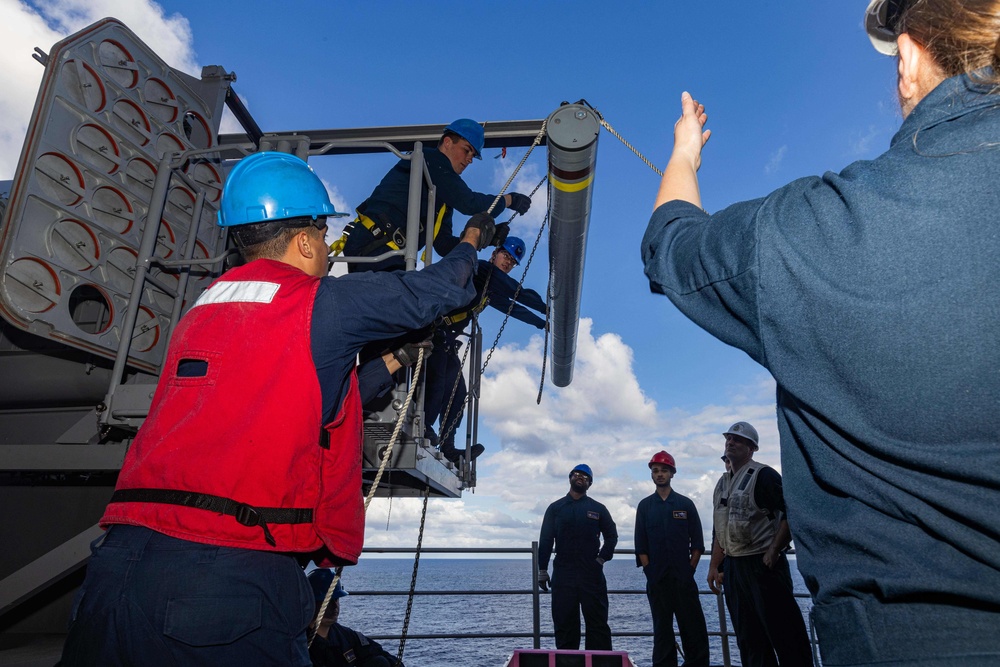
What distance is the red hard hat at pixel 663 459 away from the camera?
734cm

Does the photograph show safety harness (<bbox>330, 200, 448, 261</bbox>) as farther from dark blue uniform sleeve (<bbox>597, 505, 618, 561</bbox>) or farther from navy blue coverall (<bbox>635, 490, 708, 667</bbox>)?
dark blue uniform sleeve (<bbox>597, 505, 618, 561</bbox>)

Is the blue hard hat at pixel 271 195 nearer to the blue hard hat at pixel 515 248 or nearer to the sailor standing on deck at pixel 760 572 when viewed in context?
the blue hard hat at pixel 515 248

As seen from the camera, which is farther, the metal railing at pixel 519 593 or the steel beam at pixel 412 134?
the metal railing at pixel 519 593

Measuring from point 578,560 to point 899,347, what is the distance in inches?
264

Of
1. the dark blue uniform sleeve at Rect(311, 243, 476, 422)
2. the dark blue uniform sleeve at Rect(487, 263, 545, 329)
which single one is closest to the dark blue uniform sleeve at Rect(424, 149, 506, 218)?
the dark blue uniform sleeve at Rect(487, 263, 545, 329)

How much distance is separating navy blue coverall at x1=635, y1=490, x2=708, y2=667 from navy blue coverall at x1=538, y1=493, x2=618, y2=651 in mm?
486

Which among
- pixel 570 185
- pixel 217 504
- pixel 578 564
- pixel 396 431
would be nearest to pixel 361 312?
pixel 217 504

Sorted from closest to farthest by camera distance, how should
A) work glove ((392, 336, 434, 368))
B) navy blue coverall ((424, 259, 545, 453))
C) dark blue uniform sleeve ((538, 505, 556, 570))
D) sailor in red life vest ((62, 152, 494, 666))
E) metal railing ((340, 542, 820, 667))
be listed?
sailor in red life vest ((62, 152, 494, 666)) < work glove ((392, 336, 434, 368)) < navy blue coverall ((424, 259, 545, 453)) < metal railing ((340, 542, 820, 667)) < dark blue uniform sleeve ((538, 505, 556, 570))

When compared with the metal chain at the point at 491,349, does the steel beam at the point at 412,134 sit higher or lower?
higher

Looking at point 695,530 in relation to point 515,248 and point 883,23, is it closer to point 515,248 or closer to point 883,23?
point 515,248

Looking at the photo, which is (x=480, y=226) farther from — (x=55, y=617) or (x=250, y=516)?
(x=55, y=617)

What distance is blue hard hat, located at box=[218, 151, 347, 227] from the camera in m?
2.12

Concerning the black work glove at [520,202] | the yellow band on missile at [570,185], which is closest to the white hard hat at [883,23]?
the yellow band on missile at [570,185]

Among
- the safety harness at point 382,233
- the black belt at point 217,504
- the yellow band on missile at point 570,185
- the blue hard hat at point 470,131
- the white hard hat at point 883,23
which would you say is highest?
the blue hard hat at point 470,131
